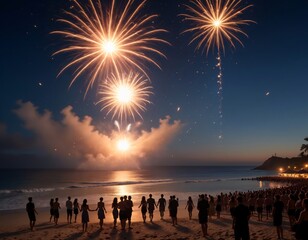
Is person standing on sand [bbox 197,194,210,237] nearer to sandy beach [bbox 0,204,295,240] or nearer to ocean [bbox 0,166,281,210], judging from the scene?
sandy beach [bbox 0,204,295,240]

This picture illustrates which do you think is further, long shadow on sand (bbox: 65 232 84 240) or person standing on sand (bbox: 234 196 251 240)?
long shadow on sand (bbox: 65 232 84 240)

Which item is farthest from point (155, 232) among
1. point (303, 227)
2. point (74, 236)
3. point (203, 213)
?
point (303, 227)

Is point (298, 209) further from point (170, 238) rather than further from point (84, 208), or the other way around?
point (84, 208)

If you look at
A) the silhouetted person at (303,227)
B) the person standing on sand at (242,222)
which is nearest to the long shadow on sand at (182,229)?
the person standing on sand at (242,222)

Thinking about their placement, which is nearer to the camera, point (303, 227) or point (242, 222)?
point (303, 227)

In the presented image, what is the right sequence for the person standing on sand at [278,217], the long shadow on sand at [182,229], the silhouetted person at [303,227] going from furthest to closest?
the long shadow on sand at [182,229], the person standing on sand at [278,217], the silhouetted person at [303,227]

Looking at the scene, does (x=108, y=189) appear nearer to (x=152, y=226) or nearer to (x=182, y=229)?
(x=152, y=226)

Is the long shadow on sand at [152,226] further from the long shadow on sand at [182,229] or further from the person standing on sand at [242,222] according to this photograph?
the person standing on sand at [242,222]

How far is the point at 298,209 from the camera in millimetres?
11625

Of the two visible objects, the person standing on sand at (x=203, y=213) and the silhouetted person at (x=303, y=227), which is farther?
the person standing on sand at (x=203, y=213)

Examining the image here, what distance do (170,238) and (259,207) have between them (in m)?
6.72

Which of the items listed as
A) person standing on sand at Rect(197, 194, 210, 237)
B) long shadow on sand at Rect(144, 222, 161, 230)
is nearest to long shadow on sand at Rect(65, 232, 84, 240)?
long shadow on sand at Rect(144, 222, 161, 230)

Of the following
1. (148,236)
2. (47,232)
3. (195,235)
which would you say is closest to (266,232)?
(195,235)

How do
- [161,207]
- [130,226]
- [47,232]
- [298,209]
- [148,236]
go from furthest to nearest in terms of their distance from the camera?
[161,207] < [130,226] < [47,232] < [148,236] < [298,209]
